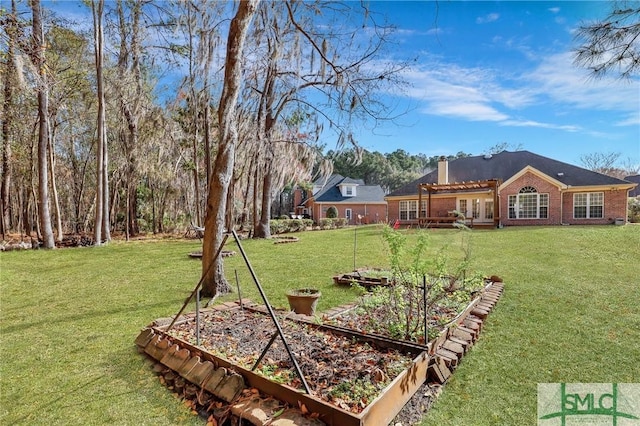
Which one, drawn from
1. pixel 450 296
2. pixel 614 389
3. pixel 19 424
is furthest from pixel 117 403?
pixel 614 389

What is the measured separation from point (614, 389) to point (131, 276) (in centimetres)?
754

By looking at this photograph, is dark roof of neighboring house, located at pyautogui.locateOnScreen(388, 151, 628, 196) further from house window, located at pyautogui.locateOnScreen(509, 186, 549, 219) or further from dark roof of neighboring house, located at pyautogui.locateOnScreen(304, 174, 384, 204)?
dark roof of neighboring house, located at pyautogui.locateOnScreen(304, 174, 384, 204)

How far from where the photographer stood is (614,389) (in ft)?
8.43

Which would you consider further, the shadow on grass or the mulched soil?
the shadow on grass

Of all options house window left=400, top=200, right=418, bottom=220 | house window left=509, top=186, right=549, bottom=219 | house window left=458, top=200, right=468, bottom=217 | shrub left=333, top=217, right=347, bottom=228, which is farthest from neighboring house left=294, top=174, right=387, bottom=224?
house window left=509, top=186, right=549, bottom=219

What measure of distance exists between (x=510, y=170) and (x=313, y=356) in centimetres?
1981

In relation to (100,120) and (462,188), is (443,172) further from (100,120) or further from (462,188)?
(100,120)

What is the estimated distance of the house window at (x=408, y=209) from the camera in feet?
68.2

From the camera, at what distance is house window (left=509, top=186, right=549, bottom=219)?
16484mm

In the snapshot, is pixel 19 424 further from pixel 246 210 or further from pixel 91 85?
pixel 246 210

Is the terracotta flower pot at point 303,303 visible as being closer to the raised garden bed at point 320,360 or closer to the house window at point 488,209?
the raised garden bed at point 320,360

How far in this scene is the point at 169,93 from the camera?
472 inches

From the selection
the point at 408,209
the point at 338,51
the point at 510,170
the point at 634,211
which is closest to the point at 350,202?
the point at 408,209

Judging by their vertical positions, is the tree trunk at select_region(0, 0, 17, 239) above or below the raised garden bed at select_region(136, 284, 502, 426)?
above
